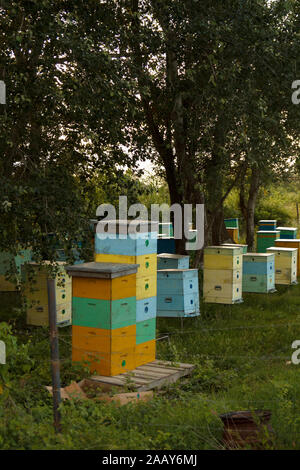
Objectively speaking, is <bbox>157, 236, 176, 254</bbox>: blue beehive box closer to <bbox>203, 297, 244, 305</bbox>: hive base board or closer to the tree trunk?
<bbox>203, 297, 244, 305</bbox>: hive base board

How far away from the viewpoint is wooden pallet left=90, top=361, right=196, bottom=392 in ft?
17.3

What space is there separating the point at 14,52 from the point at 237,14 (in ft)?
10.7

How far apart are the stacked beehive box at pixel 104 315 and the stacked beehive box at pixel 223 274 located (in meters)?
3.48

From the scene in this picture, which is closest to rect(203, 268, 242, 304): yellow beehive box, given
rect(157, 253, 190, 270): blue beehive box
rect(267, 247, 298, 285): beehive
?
rect(157, 253, 190, 270): blue beehive box

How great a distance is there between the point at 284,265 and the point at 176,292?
3871 mm

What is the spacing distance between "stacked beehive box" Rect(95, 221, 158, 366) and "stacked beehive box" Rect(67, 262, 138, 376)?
0.23 metres

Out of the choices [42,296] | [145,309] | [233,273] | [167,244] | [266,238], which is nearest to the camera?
[145,309]

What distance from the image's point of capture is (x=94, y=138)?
7246 mm

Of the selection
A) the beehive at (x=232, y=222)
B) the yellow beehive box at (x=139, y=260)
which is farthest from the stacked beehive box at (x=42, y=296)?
the beehive at (x=232, y=222)

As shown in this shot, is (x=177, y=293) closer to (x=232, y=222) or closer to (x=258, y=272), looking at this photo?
(x=258, y=272)

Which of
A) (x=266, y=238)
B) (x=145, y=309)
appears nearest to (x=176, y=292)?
(x=145, y=309)

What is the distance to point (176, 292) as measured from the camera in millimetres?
7945

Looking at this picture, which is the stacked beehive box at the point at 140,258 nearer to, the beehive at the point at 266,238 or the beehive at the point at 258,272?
the beehive at the point at 258,272
